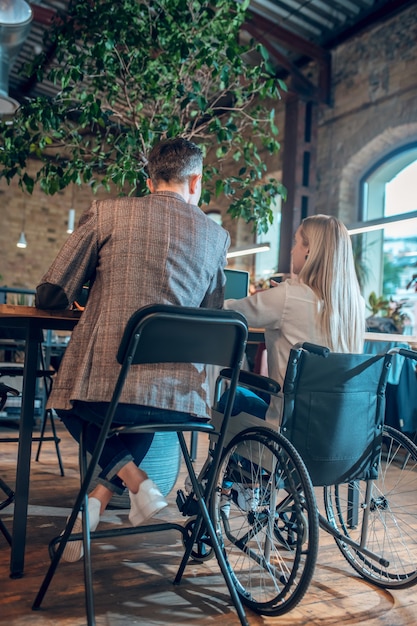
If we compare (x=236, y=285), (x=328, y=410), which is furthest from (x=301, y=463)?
(x=236, y=285)

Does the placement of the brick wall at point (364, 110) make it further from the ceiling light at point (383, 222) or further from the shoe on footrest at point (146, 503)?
the shoe on footrest at point (146, 503)

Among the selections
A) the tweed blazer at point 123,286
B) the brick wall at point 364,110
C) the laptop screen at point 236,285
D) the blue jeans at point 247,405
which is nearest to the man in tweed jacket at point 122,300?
the tweed blazer at point 123,286

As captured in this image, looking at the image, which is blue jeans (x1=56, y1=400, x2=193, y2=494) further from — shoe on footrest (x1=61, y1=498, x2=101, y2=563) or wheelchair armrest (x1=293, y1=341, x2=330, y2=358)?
wheelchair armrest (x1=293, y1=341, x2=330, y2=358)

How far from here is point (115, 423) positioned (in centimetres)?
161

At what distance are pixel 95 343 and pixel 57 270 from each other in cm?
24

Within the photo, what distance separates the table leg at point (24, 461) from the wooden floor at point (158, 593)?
0.20 ft

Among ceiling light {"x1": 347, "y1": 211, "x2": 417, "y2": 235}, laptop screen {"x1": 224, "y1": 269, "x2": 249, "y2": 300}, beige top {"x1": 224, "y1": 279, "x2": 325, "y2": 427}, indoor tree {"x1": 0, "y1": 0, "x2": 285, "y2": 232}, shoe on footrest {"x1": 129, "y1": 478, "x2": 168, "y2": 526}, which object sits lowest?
shoe on footrest {"x1": 129, "y1": 478, "x2": 168, "y2": 526}

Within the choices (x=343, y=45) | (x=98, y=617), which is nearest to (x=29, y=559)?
(x=98, y=617)

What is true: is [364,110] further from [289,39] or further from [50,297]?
[50,297]

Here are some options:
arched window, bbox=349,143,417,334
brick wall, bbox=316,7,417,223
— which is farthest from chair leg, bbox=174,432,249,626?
brick wall, bbox=316,7,417,223

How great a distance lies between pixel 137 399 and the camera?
1.55m

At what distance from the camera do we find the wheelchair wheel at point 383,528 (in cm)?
191

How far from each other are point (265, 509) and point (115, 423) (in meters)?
0.55

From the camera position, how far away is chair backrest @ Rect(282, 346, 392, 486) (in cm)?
171
